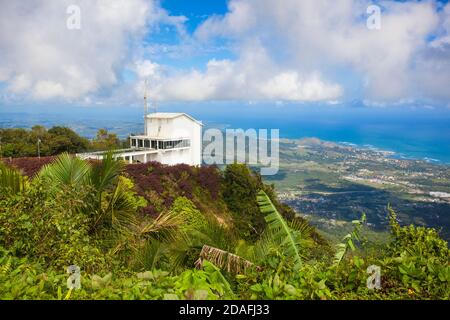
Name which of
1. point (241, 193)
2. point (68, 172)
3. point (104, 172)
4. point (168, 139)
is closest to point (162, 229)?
point (104, 172)

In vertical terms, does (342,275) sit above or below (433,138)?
above

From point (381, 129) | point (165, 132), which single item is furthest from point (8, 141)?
point (381, 129)

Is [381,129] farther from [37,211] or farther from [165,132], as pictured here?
[37,211]

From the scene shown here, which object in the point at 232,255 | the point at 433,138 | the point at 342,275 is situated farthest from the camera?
the point at 433,138

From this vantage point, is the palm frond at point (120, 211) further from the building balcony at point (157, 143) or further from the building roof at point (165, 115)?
the building roof at point (165, 115)

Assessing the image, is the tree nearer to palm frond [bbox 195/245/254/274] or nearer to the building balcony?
the building balcony

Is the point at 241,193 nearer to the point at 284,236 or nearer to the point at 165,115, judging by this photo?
the point at 165,115
